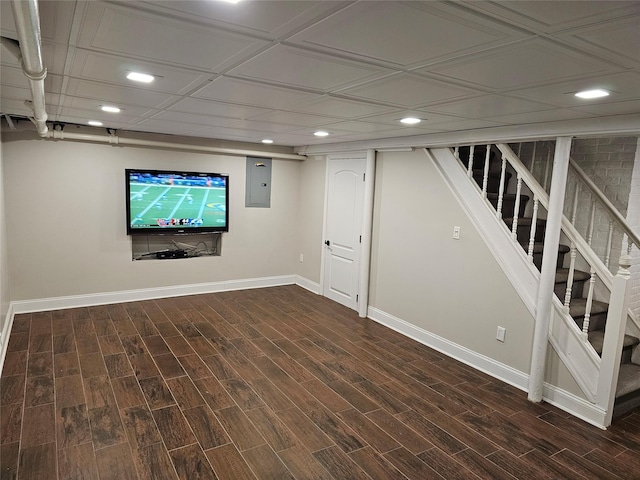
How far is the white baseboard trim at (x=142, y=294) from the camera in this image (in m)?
4.85

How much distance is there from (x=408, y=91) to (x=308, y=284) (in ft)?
14.7

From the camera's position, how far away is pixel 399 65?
1878 mm

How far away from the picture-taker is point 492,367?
3.79 meters

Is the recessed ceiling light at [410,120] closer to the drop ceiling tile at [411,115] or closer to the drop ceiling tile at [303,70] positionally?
the drop ceiling tile at [411,115]

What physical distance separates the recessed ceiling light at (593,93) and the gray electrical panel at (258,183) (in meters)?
4.62

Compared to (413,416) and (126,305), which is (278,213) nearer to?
(126,305)

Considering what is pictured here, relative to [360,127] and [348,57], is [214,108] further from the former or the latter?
[348,57]

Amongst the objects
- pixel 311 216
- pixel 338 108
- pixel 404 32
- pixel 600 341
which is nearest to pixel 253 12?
pixel 404 32

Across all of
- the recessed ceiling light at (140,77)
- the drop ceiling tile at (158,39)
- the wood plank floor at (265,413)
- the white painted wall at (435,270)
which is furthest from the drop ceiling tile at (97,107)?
the white painted wall at (435,270)

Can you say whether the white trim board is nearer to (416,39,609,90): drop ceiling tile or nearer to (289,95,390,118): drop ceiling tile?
(289,95,390,118): drop ceiling tile

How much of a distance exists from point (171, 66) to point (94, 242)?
3.77m

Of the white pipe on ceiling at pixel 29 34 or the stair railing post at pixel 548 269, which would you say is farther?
the stair railing post at pixel 548 269

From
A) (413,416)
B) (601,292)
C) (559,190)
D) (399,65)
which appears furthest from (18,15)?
(601,292)

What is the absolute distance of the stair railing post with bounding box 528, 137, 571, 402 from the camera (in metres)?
3.17
